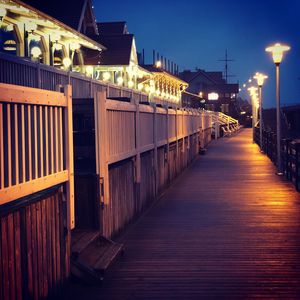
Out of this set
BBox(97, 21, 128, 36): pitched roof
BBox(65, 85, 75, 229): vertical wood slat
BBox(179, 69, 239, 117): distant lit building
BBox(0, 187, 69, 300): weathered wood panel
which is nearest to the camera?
BBox(0, 187, 69, 300): weathered wood panel

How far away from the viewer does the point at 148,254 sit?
305 inches

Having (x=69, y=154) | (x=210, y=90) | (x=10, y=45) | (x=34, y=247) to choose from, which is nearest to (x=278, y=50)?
(x=10, y=45)

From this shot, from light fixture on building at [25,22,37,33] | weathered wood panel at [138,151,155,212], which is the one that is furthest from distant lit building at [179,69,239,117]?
weathered wood panel at [138,151,155,212]

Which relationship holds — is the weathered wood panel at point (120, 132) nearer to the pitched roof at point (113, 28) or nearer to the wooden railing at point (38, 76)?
the wooden railing at point (38, 76)

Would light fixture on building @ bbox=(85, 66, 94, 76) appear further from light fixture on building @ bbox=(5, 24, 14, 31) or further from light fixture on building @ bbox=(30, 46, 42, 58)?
light fixture on building @ bbox=(5, 24, 14, 31)

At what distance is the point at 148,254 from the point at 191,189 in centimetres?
764

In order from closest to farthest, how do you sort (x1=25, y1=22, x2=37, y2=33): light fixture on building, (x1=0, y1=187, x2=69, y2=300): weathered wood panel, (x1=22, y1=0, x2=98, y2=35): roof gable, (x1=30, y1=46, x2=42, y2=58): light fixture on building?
1. (x1=0, y1=187, x2=69, y2=300): weathered wood panel
2. (x1=25, y1=22, x2=37, y2=33): light fixture on building
3. (x1=30, y1=46, x2=42, y2=58): light fixture on building
4. (x1=22, y1=0, x2=98, y2=35): roof gable

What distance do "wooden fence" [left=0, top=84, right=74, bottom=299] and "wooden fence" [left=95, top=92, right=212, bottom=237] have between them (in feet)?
4.77

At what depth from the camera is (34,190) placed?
199 inches

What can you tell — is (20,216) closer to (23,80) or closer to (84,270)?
(84,270)

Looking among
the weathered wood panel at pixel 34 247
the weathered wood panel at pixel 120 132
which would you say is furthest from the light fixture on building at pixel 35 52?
the weathered wood panel at pixel 34 247

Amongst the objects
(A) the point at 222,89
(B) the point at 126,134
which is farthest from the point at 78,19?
(A) the point at 222,89

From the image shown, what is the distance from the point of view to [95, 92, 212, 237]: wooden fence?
755 cm

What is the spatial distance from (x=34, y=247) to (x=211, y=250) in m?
3.47
